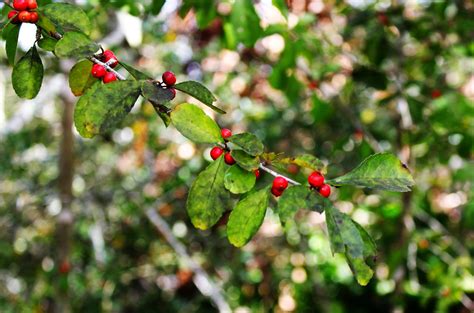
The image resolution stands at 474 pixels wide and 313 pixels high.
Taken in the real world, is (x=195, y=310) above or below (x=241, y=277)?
below

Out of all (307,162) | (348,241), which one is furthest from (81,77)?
(348,241)

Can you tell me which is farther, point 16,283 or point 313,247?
point 16,283

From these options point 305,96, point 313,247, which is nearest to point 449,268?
point 313,247

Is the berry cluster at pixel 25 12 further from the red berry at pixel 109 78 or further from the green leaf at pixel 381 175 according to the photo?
the green leaf at pixel 381 175

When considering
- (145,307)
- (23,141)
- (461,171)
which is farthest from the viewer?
(145,307)

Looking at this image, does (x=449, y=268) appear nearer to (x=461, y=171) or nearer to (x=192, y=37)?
(x=461, y=171)

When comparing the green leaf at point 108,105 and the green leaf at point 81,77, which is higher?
the green leaf at point 108,105

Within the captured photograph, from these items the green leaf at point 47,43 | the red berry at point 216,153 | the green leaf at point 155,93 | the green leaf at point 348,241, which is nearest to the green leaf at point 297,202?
the green leaf at point 348,241
